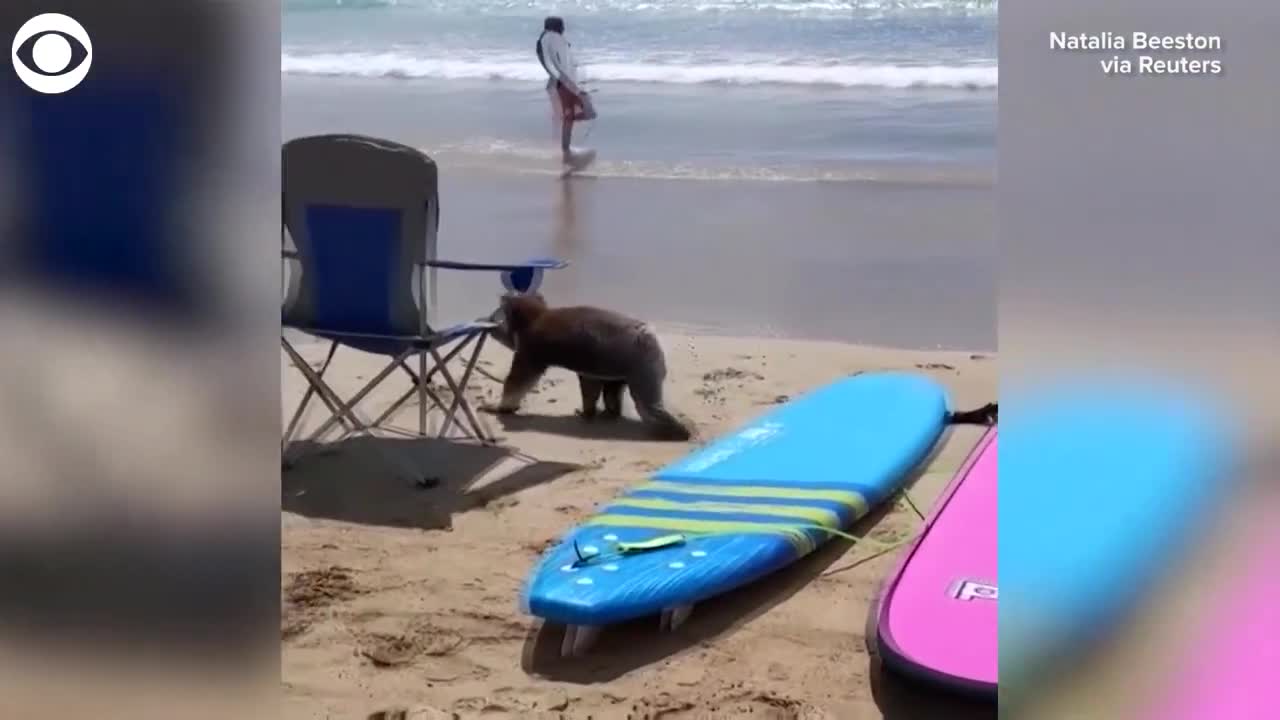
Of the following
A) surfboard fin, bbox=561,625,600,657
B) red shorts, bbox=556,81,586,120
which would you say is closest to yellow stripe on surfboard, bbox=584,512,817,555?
surfboard fin, bbox=561,625,600,657

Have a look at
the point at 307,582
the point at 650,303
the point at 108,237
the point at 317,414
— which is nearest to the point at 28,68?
the point at 108,237

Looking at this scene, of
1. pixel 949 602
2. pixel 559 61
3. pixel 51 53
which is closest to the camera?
pixel 51 53

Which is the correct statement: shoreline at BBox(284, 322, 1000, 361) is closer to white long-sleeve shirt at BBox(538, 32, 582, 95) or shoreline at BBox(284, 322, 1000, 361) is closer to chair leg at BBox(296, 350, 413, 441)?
chair leg at BBox(296, 350, 413, 441)

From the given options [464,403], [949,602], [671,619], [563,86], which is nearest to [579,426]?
[464,403]

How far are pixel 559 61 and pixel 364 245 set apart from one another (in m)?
7.76

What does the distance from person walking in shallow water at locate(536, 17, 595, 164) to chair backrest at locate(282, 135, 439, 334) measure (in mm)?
6526

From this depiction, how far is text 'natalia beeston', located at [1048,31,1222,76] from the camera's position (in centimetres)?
181

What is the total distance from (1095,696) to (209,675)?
3.87 feet

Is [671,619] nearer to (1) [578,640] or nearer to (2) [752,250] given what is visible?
(1) [578,640]

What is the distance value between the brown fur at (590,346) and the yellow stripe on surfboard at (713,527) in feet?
3.98

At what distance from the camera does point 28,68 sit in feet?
6.74

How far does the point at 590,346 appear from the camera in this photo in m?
4.95

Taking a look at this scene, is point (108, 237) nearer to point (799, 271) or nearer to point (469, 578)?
point (469, 578)

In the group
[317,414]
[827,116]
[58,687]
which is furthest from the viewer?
[827,116]
